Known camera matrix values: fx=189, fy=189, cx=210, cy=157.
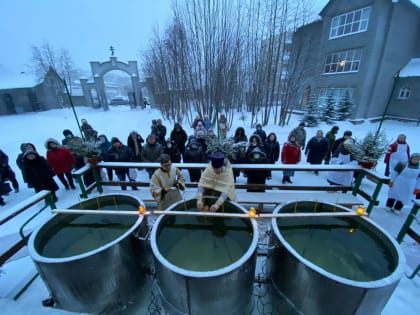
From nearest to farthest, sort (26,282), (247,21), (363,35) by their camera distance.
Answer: (26,282) → (247,21) → (363,35)

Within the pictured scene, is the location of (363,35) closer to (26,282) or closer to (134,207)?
(134,207)

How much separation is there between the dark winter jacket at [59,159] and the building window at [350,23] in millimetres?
18825

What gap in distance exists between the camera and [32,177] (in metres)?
4.32

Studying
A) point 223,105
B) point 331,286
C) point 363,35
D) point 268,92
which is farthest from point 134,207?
point 363,35

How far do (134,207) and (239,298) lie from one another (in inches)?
67.3

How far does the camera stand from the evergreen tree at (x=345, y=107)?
47.0 ft

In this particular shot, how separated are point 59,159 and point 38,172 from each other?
62 cm

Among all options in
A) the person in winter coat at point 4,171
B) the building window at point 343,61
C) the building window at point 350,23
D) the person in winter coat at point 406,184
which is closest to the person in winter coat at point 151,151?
the person in winter coat at point 4,171

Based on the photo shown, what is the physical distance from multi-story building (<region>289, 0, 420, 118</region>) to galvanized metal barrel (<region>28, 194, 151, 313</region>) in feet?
44.1

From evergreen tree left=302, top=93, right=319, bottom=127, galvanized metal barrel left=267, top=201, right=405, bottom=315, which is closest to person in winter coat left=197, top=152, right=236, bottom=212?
galvanized metal barrel left=267, top=201, right=405, bottom=315

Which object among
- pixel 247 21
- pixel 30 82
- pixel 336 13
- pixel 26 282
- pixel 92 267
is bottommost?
pixel 26 282

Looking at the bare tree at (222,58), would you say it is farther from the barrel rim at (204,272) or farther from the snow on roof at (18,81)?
the snow on roof at (18,81)

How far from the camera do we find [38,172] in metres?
4.34

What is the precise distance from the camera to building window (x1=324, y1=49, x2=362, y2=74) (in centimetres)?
1405
